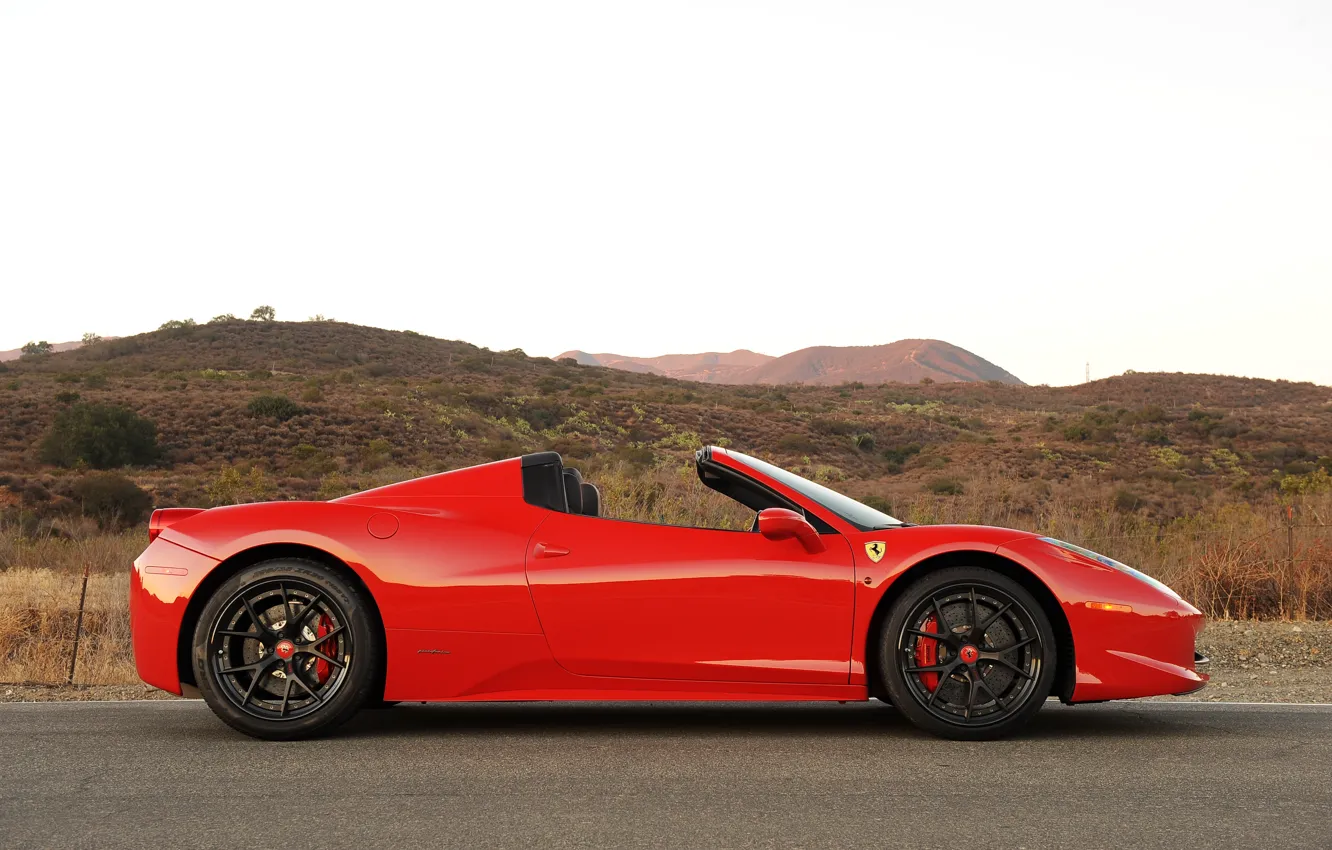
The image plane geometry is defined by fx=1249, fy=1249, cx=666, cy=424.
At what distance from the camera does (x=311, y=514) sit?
18.5 feet

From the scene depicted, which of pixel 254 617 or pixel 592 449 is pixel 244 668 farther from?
pixel 592 449

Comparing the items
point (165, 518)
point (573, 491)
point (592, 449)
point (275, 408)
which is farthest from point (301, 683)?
point (275, 408)

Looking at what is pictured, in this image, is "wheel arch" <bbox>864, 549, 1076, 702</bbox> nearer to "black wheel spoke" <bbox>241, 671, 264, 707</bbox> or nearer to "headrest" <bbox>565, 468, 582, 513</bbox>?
"headrest" <bbox>565, 468, 582, 513</bbox>

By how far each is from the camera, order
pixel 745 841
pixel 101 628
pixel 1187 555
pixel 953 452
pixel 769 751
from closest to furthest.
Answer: pixel 745 841 → pixel 769 751 → pixel 101 628 → pixel 1187 555 → pixel 953 452

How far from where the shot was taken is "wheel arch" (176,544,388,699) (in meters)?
5.48

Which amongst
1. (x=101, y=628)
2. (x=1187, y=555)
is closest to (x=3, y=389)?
(x=101, y=628)

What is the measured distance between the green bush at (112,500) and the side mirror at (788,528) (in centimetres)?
2852

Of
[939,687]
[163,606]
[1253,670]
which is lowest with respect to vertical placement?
[1253,670]

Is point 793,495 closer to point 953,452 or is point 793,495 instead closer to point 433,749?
point 433,749

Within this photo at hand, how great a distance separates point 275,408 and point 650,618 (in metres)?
45.1

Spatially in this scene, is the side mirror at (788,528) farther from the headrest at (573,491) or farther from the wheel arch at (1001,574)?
the headrest at (573,491)

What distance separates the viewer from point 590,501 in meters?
6.06

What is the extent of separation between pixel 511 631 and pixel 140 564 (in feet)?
5.81

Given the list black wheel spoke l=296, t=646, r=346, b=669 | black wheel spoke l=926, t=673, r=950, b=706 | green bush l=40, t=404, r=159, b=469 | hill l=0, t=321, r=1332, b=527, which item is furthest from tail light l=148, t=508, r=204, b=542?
green bush l=40, t=404, r=159, b=469
